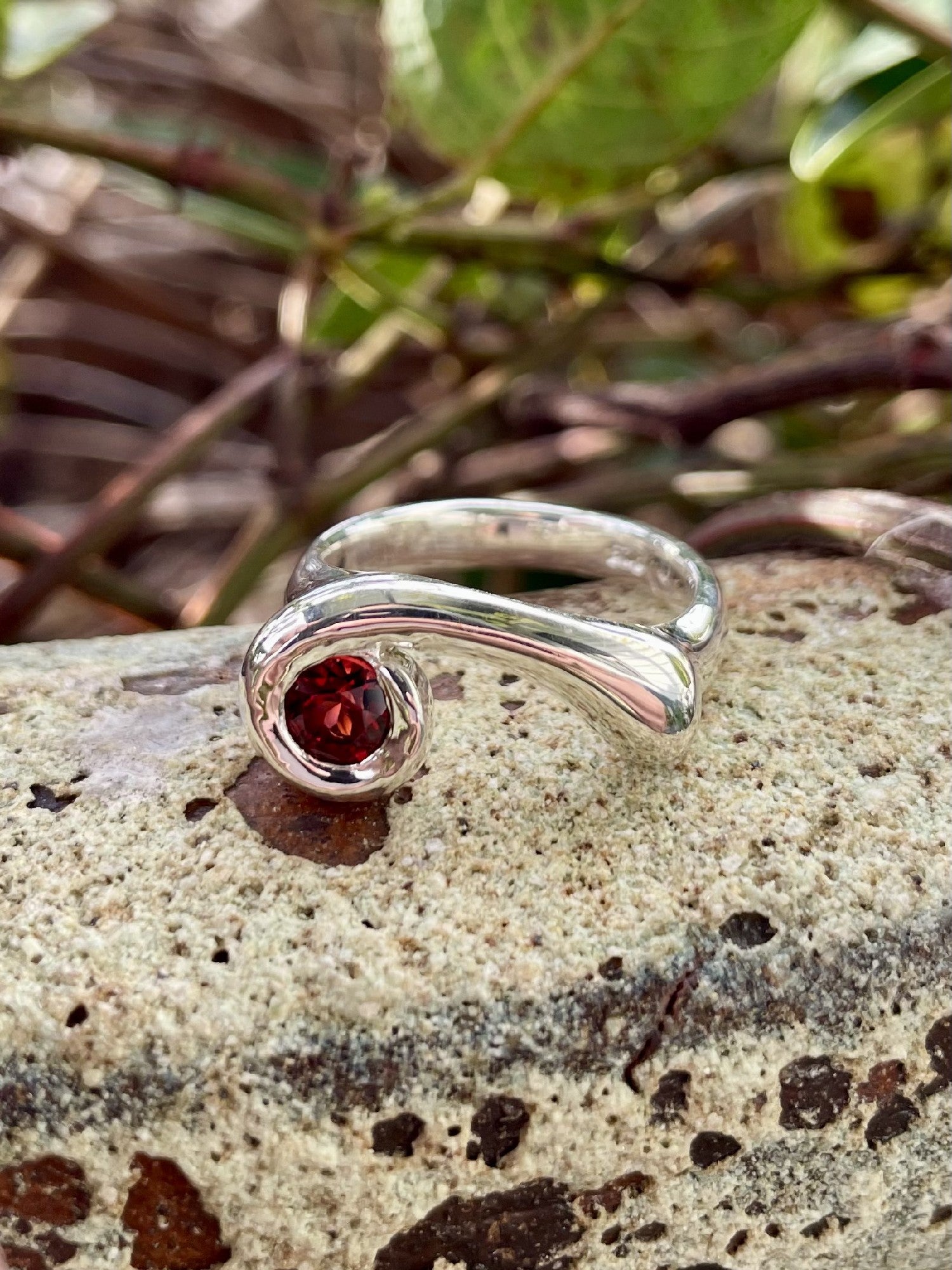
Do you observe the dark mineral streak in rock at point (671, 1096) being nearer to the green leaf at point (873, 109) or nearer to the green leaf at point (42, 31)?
the green leaf at point (873, 109)

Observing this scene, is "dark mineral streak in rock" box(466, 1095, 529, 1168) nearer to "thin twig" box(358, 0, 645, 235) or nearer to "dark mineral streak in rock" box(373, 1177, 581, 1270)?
"dark mineral streak in rock" box(373, 1177, 581, 1270)

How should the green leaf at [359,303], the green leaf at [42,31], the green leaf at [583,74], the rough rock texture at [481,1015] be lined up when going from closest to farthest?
the rough rock texture at [481,1015] < the green leaf at [583,74] < the green leaf at [42,31] < the green leaf at [359,303]

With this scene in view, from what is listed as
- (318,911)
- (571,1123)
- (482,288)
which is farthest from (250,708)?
(482,288)

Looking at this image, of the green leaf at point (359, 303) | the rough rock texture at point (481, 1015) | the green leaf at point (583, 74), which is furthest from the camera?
the green leaf at point (359, 303)

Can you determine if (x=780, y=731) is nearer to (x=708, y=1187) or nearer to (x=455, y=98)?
(x=708, y=1187)

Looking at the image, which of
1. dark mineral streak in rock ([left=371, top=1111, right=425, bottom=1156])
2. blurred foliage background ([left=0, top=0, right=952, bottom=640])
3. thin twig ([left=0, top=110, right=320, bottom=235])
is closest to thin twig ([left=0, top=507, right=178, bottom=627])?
blurred foliage background ([left=0, top=0, right=952, bottom=640])

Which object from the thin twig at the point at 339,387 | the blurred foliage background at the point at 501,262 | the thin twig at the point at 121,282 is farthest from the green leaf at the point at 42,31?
the thin twig at the point at 339,387
